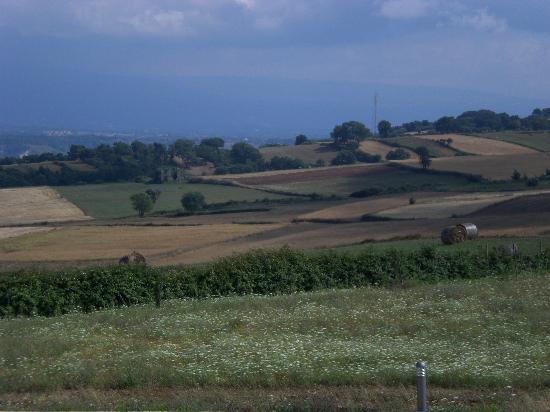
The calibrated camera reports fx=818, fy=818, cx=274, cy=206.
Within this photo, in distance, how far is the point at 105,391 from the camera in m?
11.4

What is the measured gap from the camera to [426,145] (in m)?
93.2

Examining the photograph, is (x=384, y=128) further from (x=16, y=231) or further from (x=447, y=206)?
(x=16, y=231)

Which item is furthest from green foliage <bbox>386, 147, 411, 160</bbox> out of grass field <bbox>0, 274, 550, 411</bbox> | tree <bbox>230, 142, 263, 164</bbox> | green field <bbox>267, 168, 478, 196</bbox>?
grass field <bbox>0, 274, 550, 411</bbox>

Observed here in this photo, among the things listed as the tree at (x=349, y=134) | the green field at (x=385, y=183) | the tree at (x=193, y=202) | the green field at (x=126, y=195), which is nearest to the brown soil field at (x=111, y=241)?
the tree at (x=193, y=202)

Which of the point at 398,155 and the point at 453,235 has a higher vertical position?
the point at 398,155

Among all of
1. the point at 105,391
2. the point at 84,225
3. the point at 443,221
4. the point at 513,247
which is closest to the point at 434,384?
the point at 105,391

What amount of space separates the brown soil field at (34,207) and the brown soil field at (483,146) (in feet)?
142

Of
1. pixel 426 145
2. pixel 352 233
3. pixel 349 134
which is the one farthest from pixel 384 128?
pixel 352 233

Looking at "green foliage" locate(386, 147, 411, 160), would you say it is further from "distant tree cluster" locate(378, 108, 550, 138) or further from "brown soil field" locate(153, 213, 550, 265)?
"brown soil field" locate(153, 213, 550, 265)

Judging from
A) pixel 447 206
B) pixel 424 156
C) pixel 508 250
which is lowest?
pixel 447 206

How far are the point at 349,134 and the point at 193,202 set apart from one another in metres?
46.8

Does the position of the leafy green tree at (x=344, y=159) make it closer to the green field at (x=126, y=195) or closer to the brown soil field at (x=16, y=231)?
the green field at (x=126, y=195)

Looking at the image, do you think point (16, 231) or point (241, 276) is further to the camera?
point (16, 231)

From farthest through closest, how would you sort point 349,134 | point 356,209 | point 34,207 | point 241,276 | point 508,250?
1. point 349,134
2. point 34,207
3. point 356,209
4. point 508,250
5. point 241,276
